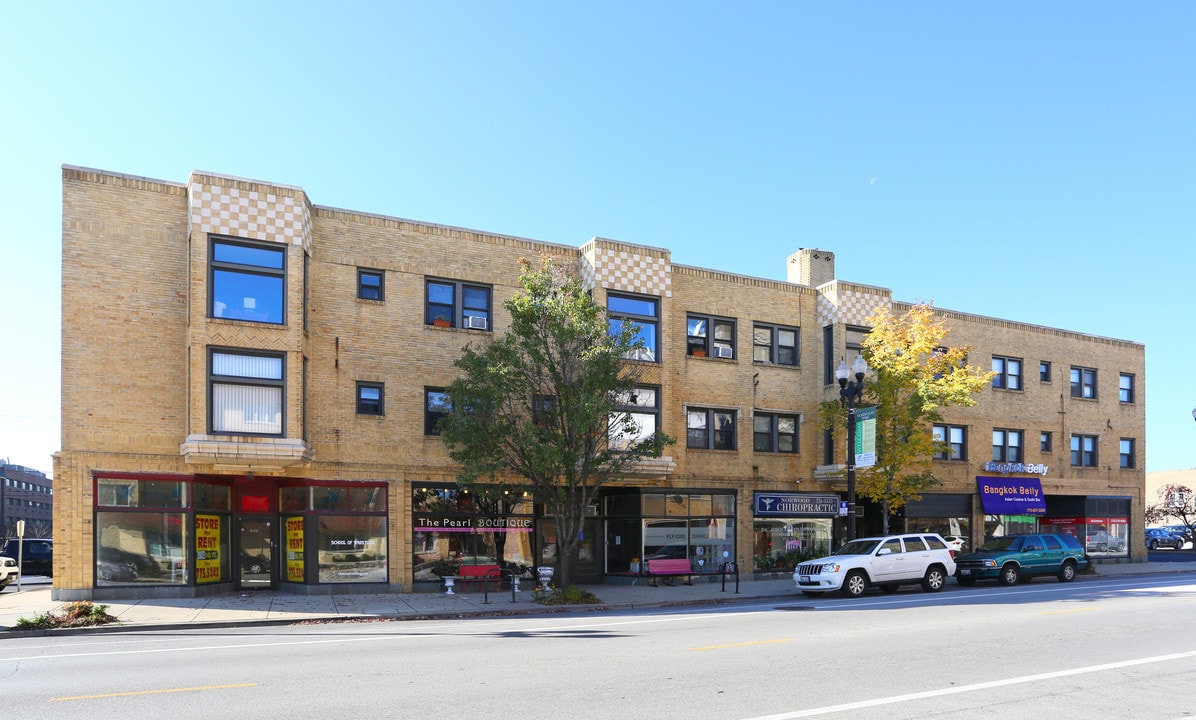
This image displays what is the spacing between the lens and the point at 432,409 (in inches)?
945

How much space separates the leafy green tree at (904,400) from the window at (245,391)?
1626 centimetres

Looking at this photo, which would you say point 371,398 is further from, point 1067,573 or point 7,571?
point 1067,573

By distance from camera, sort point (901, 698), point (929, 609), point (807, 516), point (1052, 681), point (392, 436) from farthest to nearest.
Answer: point (807, 516), point (392, 436), point (929, 609), point (1052, 681), point (901, 698)

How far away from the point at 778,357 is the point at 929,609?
1236 centimetres

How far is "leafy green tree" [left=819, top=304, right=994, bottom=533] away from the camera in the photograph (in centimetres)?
2677

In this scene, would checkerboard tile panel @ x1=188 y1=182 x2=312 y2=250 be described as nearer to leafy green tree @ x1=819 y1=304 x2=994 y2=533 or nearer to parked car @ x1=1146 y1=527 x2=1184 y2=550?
leafy green tree @ x1=819 y1=304 x2=994 y2=533

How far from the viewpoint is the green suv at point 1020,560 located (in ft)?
84.6

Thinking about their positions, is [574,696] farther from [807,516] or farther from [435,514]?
[807,516]

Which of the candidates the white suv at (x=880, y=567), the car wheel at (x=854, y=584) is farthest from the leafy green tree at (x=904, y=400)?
the car wheel at (x=854, y=584)

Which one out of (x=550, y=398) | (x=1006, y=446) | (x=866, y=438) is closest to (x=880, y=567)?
(x=866, y=438)

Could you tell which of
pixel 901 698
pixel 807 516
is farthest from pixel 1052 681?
pixel 807 516

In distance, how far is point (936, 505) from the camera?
106 feet

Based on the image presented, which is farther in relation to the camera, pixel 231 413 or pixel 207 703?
pixel 231 413

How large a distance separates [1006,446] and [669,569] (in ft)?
52.3
